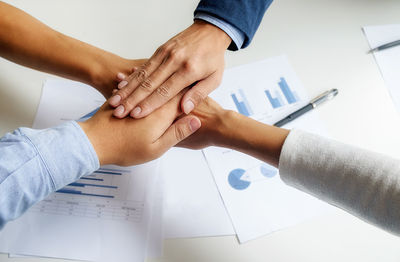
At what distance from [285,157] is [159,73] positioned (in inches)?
14.4

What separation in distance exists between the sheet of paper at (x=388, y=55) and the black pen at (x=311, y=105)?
0.18 m

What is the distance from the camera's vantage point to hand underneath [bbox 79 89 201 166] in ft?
2.27

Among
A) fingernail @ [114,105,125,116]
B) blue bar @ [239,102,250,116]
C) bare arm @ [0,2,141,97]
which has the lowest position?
blue bar @ [239,102,250,116]

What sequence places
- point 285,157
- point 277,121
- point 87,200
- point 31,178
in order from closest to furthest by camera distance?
1. point 31,178
2. point 285,157
3. point 87,200
4. point 277,121

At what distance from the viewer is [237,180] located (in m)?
0.80

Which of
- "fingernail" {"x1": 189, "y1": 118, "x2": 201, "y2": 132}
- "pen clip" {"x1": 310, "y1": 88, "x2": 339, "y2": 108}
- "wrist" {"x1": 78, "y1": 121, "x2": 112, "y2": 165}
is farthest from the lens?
"pen clip" {"x1": 310, "y1": 88, "x2": 339, "y2": 108}

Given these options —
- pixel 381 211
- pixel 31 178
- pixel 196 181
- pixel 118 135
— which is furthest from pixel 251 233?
pixel 31 178

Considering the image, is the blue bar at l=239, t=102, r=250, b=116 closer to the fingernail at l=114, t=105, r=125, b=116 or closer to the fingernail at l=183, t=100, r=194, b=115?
the fingernail at l=183, t=100, r=194, b=115

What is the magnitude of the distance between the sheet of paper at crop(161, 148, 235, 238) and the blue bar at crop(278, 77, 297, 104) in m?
0.31

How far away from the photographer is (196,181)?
0.79 m

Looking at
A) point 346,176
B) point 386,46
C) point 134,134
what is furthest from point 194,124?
point 386,46

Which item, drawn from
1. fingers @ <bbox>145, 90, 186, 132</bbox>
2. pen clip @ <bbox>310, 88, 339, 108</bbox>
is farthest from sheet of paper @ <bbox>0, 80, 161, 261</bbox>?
pen clip @ <bbox>310, 88, 339, 108</bbox>

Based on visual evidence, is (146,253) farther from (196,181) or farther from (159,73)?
(159,73)

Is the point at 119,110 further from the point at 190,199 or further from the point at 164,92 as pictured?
the point at 190,199
